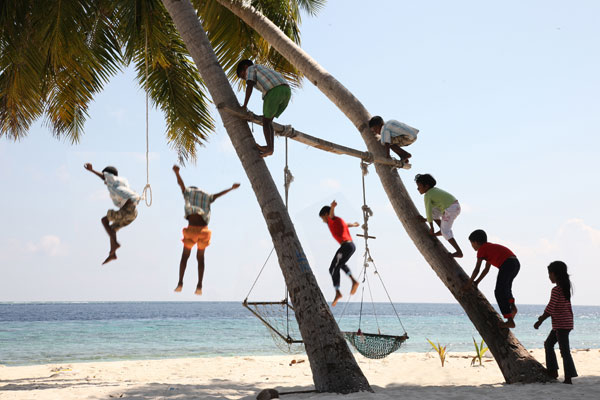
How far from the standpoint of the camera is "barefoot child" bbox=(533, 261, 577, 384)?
601 cm

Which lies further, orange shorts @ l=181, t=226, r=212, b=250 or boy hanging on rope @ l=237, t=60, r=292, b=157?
orange shorts @ l=181, t=226, r=212, b=250

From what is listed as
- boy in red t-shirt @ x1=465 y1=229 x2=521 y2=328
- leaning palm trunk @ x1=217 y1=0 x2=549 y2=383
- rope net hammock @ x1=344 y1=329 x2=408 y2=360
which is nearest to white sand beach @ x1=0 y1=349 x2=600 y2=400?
leaning palm trunk @ x1=217 y1=0 x2=549 y2=383

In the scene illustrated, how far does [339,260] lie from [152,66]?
5.04m

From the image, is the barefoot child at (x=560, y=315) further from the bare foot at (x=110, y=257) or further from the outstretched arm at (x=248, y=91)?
the bare foot at (x=110, y=257)

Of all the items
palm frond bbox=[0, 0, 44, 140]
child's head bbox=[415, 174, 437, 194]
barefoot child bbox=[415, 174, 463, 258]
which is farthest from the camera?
palm frond bbox=[0, 0, 44, 140]

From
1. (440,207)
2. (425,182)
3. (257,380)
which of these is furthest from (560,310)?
(257,380)

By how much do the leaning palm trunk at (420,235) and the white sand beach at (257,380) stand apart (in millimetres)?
339

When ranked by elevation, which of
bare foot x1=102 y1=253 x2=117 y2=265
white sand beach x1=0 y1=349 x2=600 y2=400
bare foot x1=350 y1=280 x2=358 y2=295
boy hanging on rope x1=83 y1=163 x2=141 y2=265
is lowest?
white sand beach x1=0 y1=349 x2=600 y2=400

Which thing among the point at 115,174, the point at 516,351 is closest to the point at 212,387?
the point at 115,174

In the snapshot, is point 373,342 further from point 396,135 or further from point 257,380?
point 257,380

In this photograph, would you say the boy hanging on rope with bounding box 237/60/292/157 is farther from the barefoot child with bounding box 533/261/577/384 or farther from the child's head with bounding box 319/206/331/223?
the barefoot child with bounding box 533/261/577/384

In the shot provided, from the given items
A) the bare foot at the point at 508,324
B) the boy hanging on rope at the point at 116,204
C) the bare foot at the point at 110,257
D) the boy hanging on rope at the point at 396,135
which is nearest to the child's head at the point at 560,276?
the bare foot at the point at 508,324

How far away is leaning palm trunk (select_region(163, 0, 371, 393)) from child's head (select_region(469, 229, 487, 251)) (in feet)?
7.35

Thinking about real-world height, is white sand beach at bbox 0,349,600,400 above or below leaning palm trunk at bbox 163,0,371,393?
below
